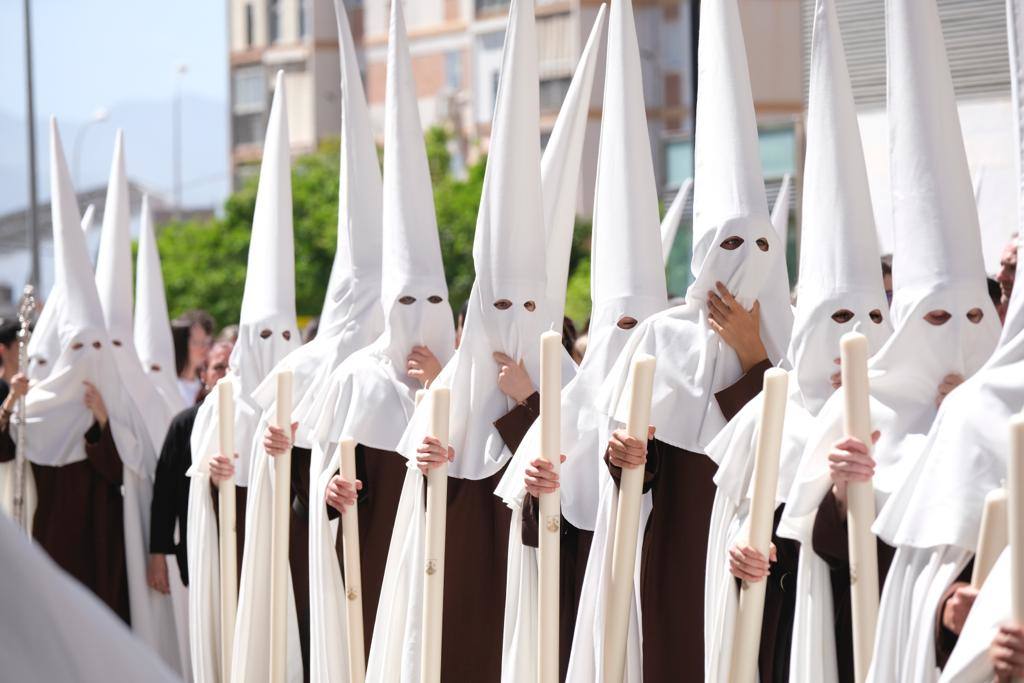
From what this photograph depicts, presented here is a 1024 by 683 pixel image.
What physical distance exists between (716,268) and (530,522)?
4.12 feet

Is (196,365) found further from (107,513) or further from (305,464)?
(305,464)

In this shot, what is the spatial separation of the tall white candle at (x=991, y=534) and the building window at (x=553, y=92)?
107ft

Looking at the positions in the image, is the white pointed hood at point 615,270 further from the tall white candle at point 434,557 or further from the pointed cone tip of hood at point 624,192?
the tall white candle at point 434,557

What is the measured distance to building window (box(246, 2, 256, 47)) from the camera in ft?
145

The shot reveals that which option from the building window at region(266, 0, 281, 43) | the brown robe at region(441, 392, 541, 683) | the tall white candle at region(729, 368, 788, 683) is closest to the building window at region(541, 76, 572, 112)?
the building window at region(266, 0, 281, 43)

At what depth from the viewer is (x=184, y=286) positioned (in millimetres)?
30969

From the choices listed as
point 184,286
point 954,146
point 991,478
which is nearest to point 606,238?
point 954,146

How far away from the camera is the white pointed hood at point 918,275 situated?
4.36m

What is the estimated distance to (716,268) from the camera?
213 inches

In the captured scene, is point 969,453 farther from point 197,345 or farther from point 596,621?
point 197,345

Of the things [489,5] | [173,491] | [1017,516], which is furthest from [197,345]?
[489,5]

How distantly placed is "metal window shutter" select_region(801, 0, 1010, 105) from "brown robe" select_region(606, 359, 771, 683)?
8.36 meters

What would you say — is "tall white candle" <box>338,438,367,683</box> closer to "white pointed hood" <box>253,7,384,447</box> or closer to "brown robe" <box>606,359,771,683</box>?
"brown robe" <box>606,359,771,683</box>

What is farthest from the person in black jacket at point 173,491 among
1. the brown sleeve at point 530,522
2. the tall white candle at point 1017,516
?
the tall white candle at point 1017,516
